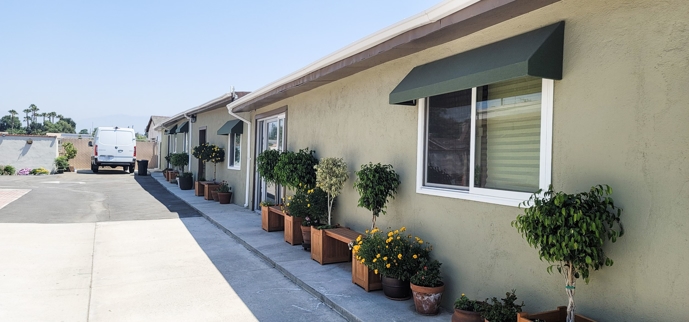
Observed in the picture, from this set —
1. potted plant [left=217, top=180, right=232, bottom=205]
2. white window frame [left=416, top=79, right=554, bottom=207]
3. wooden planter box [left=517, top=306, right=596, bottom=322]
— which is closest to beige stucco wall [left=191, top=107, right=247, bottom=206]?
potted plant [left=217, top=180, right=232, bottom=205]

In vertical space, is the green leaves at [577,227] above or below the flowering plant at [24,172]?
above

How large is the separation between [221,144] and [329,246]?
30.0 feet

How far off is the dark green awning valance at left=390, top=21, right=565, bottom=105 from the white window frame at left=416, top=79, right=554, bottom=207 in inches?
10.8

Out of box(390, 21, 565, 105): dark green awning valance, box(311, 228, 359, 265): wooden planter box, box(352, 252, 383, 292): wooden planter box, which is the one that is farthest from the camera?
box(311, 228, 359, 265): wooden planter box

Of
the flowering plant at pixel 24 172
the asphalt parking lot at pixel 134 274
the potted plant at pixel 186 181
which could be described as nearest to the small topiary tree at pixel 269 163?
the asphalt parking lot at pixel 134 274

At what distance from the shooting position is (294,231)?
24.2 ft

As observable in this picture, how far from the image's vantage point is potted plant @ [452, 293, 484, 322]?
3.65 meters

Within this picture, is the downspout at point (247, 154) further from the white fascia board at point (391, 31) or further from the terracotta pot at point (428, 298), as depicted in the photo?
the terracotta pot at point (428, 298)

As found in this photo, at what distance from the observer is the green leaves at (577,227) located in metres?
2.80

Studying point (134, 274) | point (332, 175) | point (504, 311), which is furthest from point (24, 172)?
point (504, 311)

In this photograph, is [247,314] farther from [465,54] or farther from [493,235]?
[465,54]

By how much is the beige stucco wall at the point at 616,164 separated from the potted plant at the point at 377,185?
943 millimetres

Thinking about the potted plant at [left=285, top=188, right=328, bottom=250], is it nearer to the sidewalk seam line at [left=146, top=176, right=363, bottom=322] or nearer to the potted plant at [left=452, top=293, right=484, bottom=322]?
the sidewalk seam line at [left=146, top=176, right=363, bottom=322]

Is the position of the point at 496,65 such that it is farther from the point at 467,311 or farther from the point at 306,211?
the point at 306,211
